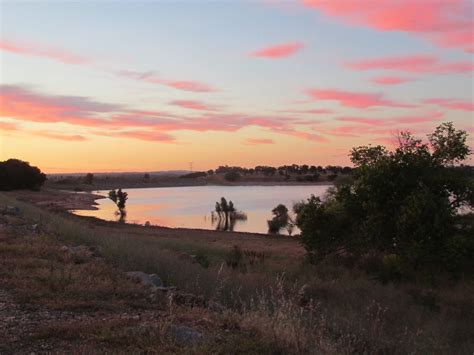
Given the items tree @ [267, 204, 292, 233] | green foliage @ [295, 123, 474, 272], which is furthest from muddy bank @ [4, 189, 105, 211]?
green foliage @ [295, 123, 474, 272]

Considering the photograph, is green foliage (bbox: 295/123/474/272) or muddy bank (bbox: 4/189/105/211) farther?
muddy bank (bbox: 4/189/105/211)

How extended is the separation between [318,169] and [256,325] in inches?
7450

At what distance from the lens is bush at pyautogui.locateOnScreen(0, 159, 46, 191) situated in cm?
7531

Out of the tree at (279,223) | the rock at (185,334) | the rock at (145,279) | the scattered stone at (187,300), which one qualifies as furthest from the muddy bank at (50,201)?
the rock at (185,334)

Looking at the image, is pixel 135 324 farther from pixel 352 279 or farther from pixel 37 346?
pixel 352 279

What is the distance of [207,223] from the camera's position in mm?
57094

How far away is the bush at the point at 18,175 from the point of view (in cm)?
7531

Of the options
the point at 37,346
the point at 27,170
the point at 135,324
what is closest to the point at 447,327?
the point at 135,324

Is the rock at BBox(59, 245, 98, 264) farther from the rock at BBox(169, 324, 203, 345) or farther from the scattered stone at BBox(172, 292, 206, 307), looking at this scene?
the rock at BBox(169, 324, 203, 345)

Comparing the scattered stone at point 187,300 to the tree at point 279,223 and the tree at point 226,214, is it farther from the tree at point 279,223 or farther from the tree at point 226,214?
the tree at point 226,214

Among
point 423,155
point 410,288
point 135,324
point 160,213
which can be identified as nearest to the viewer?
point 135,324

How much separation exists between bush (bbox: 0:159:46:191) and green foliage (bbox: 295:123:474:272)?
66.0 m

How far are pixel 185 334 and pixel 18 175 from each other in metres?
79.9

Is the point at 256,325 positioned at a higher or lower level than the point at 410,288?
higher
